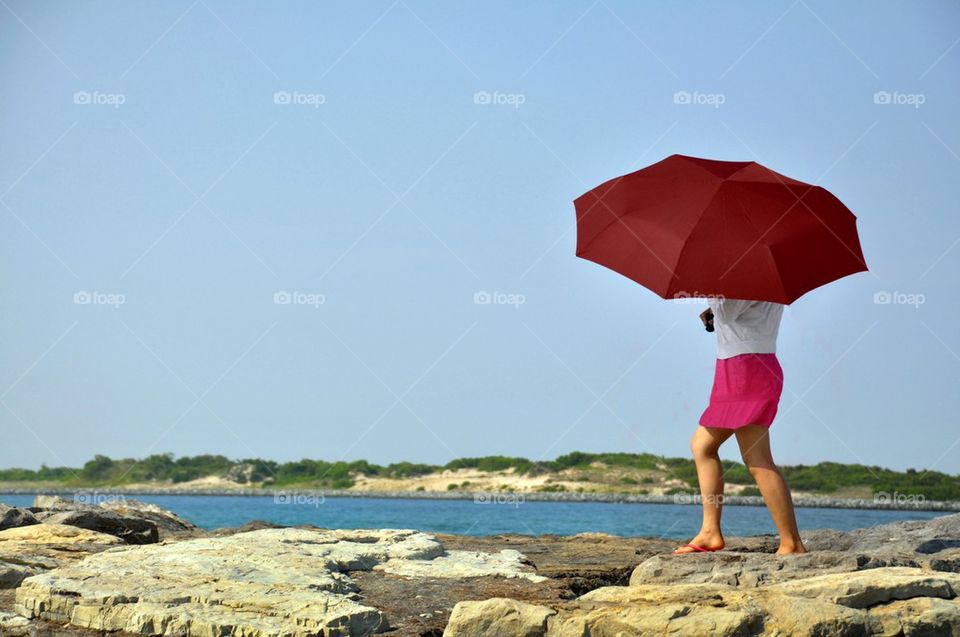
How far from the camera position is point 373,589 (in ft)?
27.1

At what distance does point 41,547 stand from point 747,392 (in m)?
6.58

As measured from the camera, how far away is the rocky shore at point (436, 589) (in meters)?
6.19

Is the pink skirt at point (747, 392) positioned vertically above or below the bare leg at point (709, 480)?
above

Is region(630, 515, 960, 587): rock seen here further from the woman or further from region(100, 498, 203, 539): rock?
region(100, 498, 203, 539): rock

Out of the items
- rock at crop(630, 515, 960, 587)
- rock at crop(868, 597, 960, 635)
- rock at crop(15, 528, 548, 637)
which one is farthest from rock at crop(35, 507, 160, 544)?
rock at crop(868, 597, 960, 635)

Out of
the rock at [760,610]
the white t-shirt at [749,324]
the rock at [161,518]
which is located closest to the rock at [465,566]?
the rock at [760,610]

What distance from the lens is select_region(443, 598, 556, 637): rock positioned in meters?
6.19

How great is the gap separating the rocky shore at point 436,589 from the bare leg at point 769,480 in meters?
0.51

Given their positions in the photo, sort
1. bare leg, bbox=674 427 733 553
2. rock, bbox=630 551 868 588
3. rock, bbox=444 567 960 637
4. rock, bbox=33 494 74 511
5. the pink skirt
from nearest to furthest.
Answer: rock, bbox=444 567 960 637
rock, bbox=630 551 868 588
the pink skirt
bare leg, bbox=674 427 733 553
rock, bbox=33 494 74 511

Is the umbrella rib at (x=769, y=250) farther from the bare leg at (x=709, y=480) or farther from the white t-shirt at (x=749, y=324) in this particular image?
the bare leg at (x=709, y=480)

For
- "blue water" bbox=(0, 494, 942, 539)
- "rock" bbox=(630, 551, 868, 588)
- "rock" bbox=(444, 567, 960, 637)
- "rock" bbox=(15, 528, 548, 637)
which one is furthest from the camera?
"blue water" bbox=(0, 494, 942, 539)

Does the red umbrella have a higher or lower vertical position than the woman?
higher

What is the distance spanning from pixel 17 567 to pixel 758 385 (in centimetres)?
611

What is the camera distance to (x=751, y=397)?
325 inches
